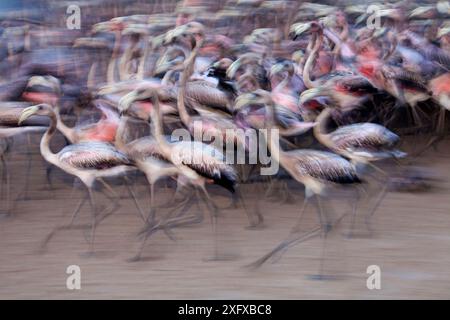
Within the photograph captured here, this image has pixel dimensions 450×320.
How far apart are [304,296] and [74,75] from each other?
236cm

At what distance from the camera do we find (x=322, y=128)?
214 inches

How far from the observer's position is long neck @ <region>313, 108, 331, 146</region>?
5117 mm

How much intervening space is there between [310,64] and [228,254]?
1.47m

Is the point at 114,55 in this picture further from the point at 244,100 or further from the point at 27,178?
the point at 244,100

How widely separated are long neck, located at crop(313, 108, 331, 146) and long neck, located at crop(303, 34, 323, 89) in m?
0.24

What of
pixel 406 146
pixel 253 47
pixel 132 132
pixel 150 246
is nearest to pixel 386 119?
pixel 406 146

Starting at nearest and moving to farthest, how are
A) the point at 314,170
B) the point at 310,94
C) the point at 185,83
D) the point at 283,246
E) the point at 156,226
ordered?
the point at 314,170
the point at 283,246
the point at 156,226
the point at 310,94
the point at 185,83

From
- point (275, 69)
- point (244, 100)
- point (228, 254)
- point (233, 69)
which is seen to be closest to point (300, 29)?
point (275, 69)

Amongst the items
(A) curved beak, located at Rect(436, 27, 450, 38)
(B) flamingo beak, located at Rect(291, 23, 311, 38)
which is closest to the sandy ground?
(B) flamingo beak, located at Rect(291, 23, 311, 38)

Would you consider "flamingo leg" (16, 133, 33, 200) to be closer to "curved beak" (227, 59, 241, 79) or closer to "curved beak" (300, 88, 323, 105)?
"curved beak" (227, 59, 241, 79)

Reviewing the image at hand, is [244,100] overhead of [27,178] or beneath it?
overhead

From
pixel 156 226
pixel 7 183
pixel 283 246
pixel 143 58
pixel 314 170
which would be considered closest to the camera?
pixel 314 170

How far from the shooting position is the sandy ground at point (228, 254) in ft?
15.1

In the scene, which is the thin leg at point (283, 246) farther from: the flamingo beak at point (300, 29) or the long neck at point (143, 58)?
the flamingo beak at point (300, 29)
